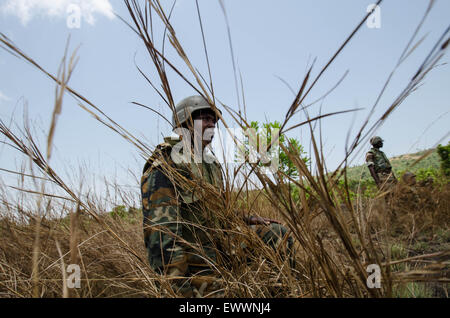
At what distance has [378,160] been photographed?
5.48 m

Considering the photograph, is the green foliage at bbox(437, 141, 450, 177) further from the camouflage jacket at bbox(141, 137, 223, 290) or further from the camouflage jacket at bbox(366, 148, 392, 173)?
the camouflage jacket at bbox(141, 137, 223, 290)

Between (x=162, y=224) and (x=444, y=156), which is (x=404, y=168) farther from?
(x=162, y=224)

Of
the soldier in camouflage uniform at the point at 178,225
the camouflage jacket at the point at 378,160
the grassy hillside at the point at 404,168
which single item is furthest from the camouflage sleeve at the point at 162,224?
the camouflage jacket at the point at 378,160

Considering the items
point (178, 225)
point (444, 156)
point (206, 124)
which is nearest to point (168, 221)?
point (178, 225)

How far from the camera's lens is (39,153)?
730 mm

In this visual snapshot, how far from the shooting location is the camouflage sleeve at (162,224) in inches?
48.7

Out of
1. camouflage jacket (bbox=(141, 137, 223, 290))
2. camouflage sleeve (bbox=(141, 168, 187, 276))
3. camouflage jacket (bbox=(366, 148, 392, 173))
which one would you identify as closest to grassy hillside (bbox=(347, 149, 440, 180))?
camouflage jacket (bbox=(366, 148, 392, 173))

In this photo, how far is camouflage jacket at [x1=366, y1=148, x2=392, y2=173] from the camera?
532 cm

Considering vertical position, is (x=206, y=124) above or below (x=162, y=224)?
above

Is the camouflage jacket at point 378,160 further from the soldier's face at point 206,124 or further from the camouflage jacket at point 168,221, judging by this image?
the camouflage jacket at point 168,221

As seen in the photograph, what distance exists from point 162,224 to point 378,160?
569cm
